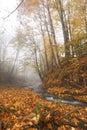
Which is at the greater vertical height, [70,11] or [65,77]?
[70,11]

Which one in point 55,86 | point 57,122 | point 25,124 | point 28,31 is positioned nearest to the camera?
point 25,124

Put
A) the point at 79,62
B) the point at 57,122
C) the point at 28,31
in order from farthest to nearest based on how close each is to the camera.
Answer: the point at 28,31
the point at 79,62
the point at 57,122

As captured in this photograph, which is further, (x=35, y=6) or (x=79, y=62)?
(x=35, y=6)

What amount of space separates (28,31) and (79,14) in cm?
769

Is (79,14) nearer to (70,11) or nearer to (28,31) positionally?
(70,11)

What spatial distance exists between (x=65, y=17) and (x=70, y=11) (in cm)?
90

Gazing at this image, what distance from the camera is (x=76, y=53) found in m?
19.2

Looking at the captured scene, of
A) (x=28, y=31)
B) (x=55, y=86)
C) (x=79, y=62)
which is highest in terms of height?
(x=28, y=31)

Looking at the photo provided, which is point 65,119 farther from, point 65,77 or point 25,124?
point 65,77

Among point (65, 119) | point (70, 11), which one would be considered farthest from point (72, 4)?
point (65, 119)

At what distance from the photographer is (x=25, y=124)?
4.43m

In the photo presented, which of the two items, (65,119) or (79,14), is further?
(79,14)

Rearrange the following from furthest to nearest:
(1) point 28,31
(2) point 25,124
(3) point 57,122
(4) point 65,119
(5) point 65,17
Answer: (1) point 28,31, (5) point 65,17, (4) point 65,119, (3) point 57,122, (2) point 25,124

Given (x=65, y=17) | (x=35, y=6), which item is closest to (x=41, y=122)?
(x=65, y=17)
